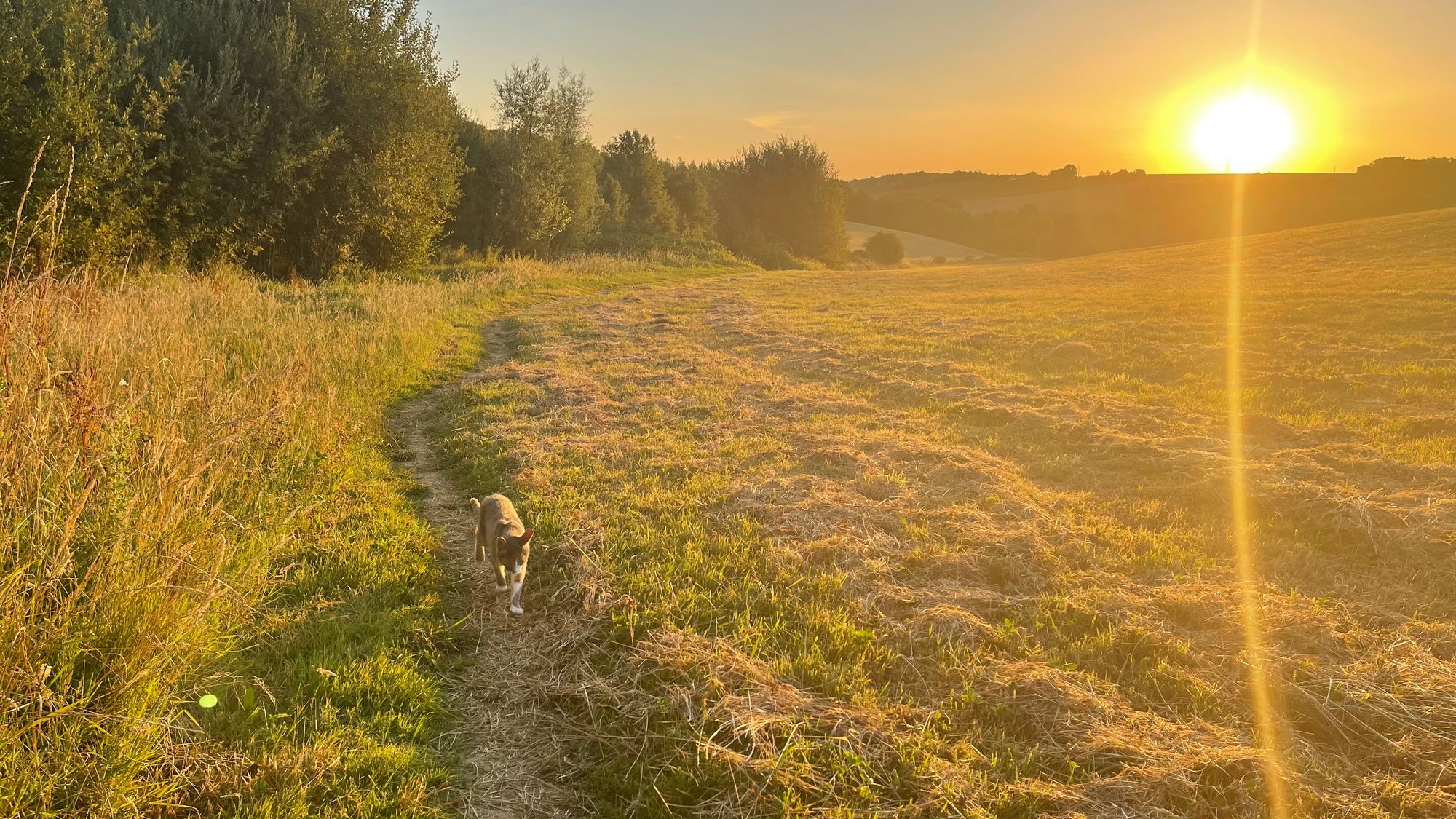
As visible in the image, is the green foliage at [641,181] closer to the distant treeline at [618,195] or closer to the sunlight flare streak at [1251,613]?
the distant treeline at [618,195]

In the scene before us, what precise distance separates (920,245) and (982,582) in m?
90.1

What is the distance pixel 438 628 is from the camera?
16.3 feet

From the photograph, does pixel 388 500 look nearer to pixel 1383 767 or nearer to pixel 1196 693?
pixel 1196 693

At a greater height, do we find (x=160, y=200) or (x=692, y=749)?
(x=160, y=200)

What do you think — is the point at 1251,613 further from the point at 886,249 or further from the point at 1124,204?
the point at 1124,204

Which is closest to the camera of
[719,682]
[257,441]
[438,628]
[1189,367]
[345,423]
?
[719,682]

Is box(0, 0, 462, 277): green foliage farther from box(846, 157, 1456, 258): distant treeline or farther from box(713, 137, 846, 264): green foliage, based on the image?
box(846, 157, 1456, 258): distant treeline

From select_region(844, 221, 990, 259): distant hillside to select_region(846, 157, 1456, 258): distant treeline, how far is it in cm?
741

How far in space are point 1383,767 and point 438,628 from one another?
596cm

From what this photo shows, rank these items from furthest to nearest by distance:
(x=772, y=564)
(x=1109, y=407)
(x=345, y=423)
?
1. (x=1109, y=407)
2. (x=345, y=423)
3. (x=772, y=564)

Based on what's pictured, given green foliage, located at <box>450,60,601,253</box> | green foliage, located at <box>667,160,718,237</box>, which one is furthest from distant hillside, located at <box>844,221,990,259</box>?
green foliage, located at <box>450,60,601,253</box>

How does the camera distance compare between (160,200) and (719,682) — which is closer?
(719,682)

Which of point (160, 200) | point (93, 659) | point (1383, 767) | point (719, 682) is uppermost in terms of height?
point (160, 200)

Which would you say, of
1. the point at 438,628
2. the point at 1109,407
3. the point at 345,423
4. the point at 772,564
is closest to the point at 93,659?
the point at 438,628
